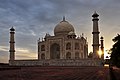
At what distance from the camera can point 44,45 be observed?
46.9 m

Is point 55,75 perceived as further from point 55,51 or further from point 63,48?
point 55,51

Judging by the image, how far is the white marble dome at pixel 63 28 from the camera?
47.2 meters

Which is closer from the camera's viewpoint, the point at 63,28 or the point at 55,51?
the point at 55,51

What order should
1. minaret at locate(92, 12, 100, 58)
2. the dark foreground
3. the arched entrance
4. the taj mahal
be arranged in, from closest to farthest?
the dark foreground < the taj mahal < minaret at locate(92, 12, 100, 58) < the arched entrance

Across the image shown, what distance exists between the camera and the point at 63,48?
145ft

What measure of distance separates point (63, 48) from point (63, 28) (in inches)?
201

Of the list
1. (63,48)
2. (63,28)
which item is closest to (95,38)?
(63,48)

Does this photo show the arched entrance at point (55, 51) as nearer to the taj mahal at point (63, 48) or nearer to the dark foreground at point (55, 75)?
the taj mahal at point (63, 48)

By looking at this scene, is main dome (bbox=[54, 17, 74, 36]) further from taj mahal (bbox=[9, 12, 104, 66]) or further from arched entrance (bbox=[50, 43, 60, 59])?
arched entrance (bbox=[50, 43, 60, 59])

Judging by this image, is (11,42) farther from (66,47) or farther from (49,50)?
(66,47)

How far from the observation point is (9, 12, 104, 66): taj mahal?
127ft

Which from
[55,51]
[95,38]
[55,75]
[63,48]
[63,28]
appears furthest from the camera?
[63,28]

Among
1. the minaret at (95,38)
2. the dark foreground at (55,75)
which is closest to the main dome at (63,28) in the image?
the minaret at (95,38)

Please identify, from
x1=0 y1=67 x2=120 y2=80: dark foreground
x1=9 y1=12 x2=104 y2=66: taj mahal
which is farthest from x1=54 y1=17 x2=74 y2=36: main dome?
x1=0 y1=67 x2=120 y2=80: dark foreground
